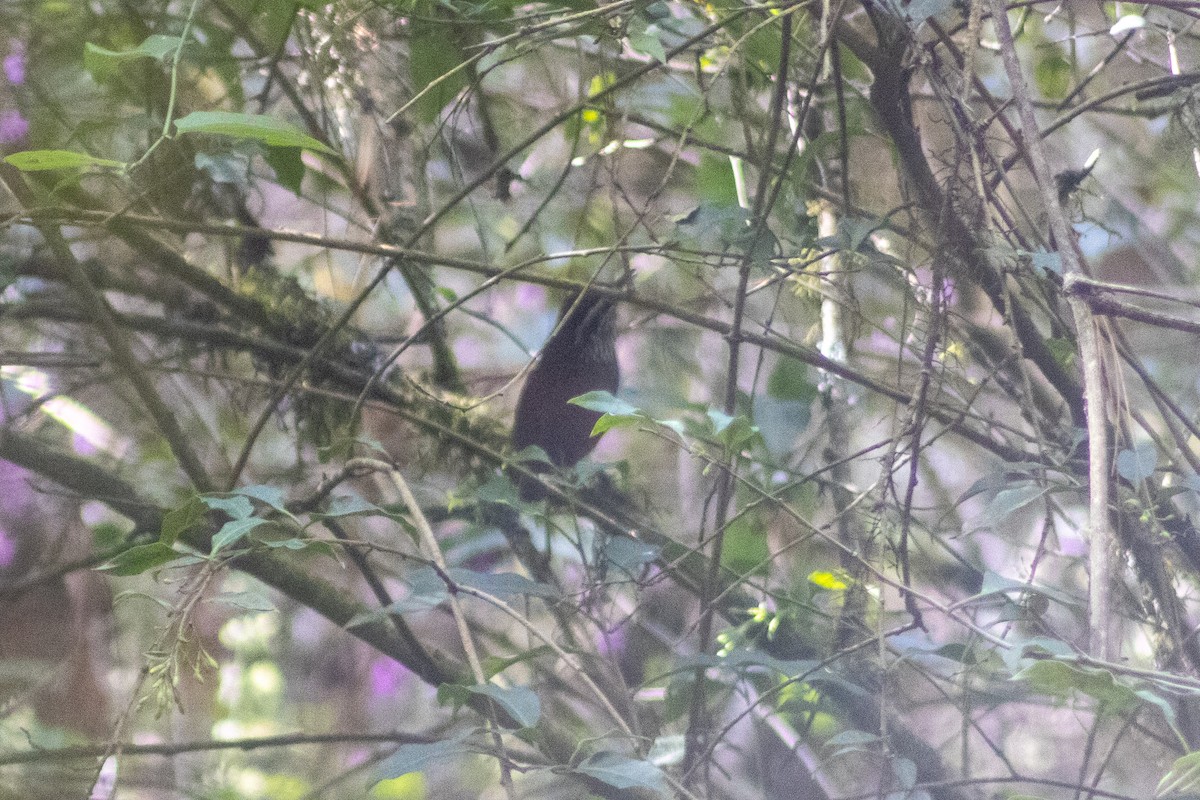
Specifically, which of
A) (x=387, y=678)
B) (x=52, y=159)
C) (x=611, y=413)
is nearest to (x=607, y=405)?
(x=611, y=413)

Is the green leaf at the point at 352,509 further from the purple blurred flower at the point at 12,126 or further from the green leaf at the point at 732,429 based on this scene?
the purple blurred flower at the point at 12,126

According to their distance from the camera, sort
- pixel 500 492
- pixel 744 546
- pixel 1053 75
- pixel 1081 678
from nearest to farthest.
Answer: pixel 1081 678 → pixel 500 492 → pixel 744 546 → pixel 1053 75

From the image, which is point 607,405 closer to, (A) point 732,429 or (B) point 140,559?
(A) point 732,429

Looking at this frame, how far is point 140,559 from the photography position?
0.72 metres

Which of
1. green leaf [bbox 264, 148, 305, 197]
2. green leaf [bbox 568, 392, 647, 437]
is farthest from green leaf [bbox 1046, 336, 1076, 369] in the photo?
green leaf [bbox 264, 148, 305, 197]

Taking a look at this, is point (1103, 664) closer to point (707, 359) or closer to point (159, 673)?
point (159, 673)

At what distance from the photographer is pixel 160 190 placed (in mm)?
1332

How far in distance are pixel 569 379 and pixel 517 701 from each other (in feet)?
2.24

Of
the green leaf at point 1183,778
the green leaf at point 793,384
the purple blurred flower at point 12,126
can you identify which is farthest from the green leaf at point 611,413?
the purple blurred flower at point 12,126

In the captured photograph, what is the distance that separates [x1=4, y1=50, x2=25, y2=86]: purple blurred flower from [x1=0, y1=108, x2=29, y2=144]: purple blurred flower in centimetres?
5

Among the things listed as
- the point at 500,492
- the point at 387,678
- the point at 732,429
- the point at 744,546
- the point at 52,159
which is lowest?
the point at 387,678

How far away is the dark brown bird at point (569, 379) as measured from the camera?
137 centimetres

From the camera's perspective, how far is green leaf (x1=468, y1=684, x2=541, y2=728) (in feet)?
2.36

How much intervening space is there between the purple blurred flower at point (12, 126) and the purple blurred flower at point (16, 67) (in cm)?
5
